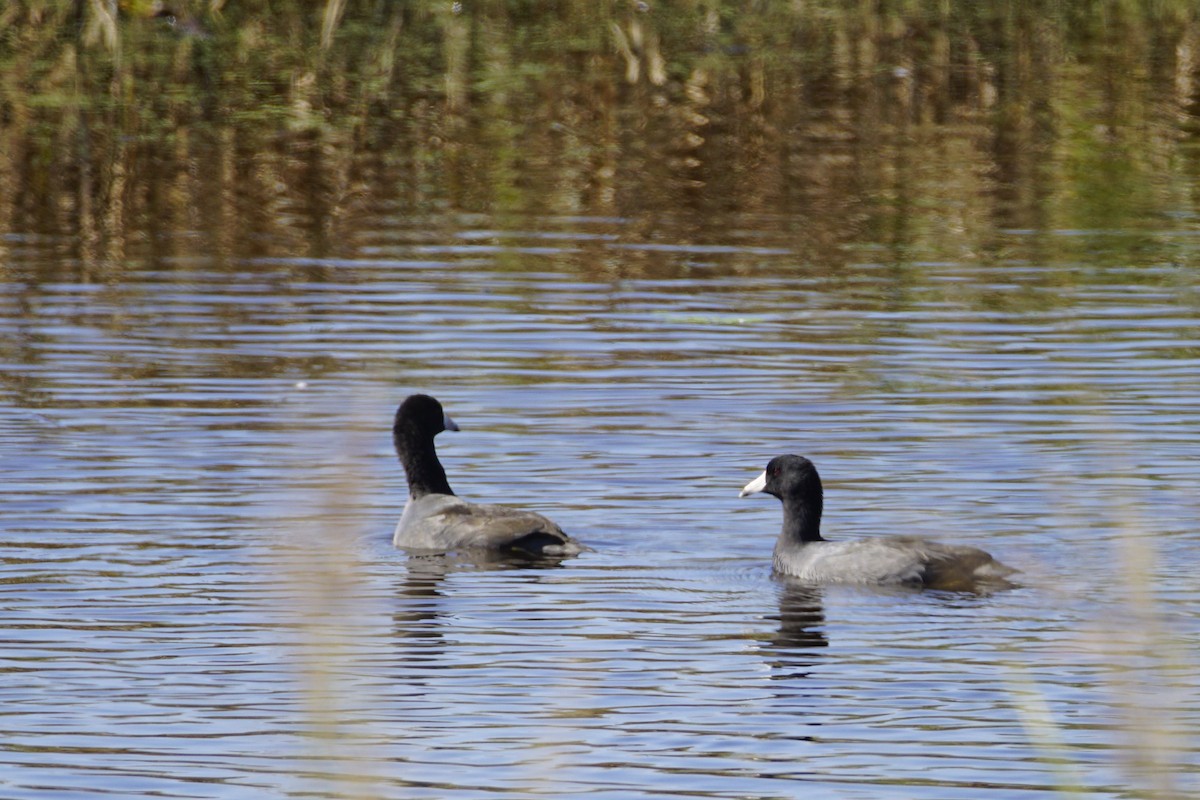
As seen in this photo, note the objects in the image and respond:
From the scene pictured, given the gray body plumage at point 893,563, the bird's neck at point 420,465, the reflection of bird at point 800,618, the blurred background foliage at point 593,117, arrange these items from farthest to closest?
the blurred background foliage at point 593,117
the bird's neck at point 420,465
the gray body plumage at point 893,563
the reflection of bird at point 800,618

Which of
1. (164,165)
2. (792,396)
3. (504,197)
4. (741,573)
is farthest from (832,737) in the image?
(164,165)

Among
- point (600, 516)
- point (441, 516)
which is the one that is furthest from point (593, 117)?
point (441, 516)

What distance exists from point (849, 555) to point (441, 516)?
2202mm

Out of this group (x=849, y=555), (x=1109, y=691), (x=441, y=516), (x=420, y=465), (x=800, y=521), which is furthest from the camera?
(x=420, y=465)

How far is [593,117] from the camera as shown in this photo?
95.1 ft

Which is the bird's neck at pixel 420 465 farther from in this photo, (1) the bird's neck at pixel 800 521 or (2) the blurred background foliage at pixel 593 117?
(2) the blurred background foliage at pixel 593 117

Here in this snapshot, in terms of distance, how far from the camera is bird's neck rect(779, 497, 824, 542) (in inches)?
465

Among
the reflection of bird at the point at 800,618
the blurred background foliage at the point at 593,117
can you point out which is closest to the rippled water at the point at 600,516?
the reflection of bird at the point at 800,618

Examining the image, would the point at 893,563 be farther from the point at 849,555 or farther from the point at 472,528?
the point at 472,528

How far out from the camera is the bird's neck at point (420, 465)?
1291 cm

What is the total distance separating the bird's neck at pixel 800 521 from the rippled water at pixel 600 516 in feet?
0.90

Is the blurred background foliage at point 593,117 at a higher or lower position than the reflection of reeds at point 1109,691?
higher

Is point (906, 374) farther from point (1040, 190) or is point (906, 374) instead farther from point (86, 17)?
point (86, 17)

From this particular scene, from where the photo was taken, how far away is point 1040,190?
2444 cm
